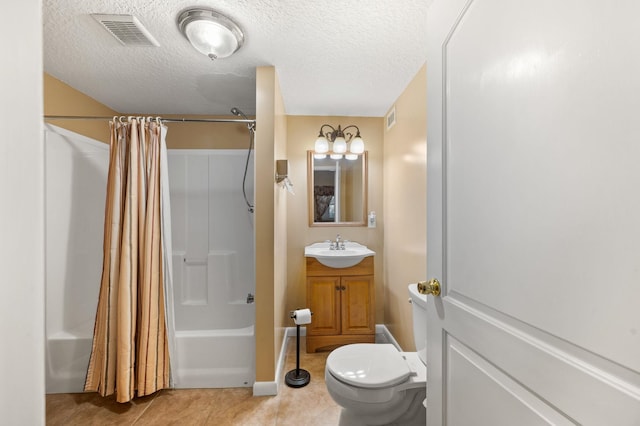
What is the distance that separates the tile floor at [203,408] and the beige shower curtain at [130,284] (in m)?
0.10

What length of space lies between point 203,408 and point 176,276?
1222mm

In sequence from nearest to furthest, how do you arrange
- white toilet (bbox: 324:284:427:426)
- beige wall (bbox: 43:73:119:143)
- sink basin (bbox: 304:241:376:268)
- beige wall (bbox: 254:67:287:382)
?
white toilet (bbox: 324:284:427:426), beige wall (bbox: 254:67:287:382), beige wall (bbox: 43:73:119:143), sink basin (bbox: 304:241:376:268)

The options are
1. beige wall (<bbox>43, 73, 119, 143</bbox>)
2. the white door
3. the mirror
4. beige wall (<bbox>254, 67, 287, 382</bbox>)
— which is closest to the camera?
the white door

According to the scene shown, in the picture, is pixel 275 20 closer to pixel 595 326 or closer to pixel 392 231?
pixel 595 326

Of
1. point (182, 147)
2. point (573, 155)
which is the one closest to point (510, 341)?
point (573, 155)

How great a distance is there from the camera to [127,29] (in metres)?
1.43

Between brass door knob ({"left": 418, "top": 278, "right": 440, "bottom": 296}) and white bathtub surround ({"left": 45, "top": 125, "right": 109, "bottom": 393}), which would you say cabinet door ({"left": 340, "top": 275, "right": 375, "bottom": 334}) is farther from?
white bathtub surround ({"left": 45, "top": 125, "right": 109, "bottom": 393})

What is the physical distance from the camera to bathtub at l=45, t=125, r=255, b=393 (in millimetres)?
1841

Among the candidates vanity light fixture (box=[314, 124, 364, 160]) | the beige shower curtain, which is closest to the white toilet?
the beige shower curtain

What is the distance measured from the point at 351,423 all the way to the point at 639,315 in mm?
Answer: 1443

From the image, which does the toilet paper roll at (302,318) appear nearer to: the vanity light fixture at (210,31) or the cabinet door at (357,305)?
the cabinet door at (357,305)

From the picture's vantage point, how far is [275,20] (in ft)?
4.52

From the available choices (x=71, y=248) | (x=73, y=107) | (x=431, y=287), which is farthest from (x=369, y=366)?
(x=73, y=107)

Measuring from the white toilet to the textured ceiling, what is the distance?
4.87ft
